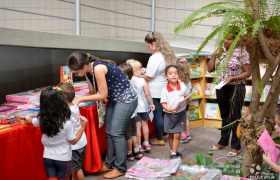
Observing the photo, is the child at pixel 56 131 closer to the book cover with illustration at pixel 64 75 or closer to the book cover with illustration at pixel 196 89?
the book cover with illustration at pixel 64 75

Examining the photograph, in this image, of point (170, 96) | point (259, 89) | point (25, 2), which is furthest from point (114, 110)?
point (25, 2)

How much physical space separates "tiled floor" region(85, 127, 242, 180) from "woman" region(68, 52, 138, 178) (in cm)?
27

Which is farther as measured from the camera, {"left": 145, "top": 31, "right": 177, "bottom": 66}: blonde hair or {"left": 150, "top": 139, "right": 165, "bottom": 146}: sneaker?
{"left": 150, "top": 139, "right": 165, "bottom": 146}: sneaker

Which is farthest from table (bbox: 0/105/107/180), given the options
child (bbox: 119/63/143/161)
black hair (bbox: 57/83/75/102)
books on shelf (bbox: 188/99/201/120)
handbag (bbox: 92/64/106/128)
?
books on shelf (bbox: 188/99/201/120)

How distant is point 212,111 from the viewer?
20.4ft

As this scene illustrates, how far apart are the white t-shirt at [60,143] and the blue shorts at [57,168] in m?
0.04

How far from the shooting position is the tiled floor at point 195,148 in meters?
4.71

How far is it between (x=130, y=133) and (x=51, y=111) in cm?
172

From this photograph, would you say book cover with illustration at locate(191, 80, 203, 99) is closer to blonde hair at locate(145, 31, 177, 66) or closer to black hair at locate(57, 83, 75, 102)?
blonde hair at locate(145, 31, 177, 66)

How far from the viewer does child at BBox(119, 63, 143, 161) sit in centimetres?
441

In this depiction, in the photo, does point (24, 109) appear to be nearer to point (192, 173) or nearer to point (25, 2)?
point (192, 173)

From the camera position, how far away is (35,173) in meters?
3.44

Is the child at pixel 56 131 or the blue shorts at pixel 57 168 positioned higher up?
the child at pixel 56 131

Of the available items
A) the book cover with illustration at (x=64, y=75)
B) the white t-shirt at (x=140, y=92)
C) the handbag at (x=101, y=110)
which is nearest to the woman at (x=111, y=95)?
the handbag at (x=101, y=110)
